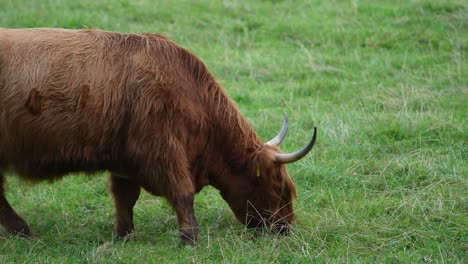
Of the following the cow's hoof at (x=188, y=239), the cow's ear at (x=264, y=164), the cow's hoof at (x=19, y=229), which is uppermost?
the cow's ear at (x=264, y=164)

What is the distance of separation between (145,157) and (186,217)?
1.82 ft

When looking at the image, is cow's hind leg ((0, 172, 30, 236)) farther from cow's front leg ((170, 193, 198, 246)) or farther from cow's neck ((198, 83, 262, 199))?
cow's neck ((198, 83, 262, 199))

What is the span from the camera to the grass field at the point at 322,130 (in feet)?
20.0

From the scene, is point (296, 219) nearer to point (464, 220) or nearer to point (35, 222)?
point (464, 220)

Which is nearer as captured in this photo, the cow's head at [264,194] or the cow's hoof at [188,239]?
the cow's hoof at [188,239]

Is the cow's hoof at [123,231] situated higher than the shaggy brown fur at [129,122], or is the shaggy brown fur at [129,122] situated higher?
the shaggy brown fur at [129,122]

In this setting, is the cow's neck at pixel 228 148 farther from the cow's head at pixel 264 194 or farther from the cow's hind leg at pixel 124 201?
the cow's hind leg at pixel 124 201

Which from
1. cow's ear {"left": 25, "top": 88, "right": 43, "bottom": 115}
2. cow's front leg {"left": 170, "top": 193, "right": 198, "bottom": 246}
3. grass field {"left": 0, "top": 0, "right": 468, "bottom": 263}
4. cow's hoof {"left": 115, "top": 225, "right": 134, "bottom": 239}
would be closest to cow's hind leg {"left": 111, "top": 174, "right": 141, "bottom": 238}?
cow's hoof {"left": 115, "top": 225, "right": 134, "bottom": 239}

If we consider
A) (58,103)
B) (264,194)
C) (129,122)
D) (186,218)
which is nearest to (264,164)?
(264,194)

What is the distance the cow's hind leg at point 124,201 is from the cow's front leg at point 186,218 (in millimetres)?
572

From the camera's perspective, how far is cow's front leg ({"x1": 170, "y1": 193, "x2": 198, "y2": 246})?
621 cm

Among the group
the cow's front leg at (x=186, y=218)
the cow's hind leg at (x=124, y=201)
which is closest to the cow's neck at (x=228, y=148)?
the cow's front leg at (x=186, y=218)

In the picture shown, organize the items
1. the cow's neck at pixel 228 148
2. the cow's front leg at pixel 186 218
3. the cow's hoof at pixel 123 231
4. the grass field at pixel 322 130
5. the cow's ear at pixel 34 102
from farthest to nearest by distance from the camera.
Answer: the cow's hoof at pixel 123 231
the cow's neck at pixel 228 148
the cow's front leg at pixel 186 218
the grass field at pixel 322 130
the cow's ear at pixel 34 102

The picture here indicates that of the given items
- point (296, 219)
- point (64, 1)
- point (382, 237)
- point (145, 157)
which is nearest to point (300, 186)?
point (296, 219)
